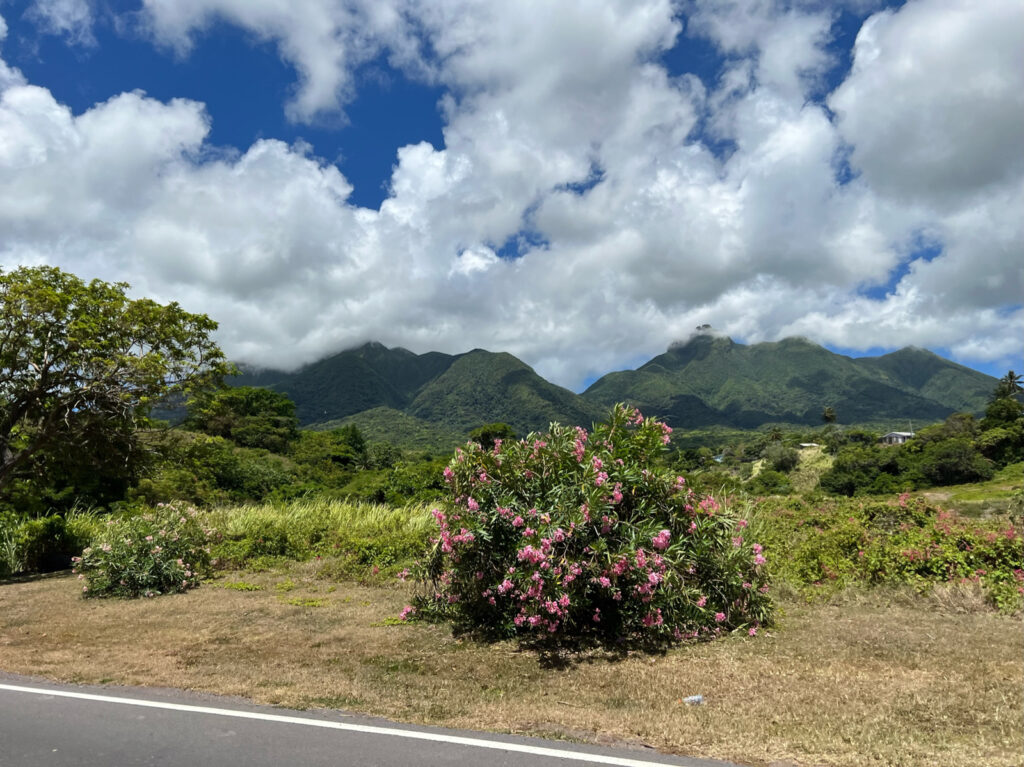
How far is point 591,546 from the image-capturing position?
684cm

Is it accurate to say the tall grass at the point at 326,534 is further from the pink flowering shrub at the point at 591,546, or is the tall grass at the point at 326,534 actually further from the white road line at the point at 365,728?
the white road line at the point at 365,728

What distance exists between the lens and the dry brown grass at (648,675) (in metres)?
4.43

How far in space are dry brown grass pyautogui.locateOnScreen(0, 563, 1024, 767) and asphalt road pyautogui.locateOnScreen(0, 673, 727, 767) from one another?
0.30 meters

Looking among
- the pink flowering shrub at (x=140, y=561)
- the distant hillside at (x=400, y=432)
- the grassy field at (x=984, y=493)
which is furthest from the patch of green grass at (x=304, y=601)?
the distant hillside at (x=400, y=432)

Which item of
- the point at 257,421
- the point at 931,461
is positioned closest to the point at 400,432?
the point at 257,421

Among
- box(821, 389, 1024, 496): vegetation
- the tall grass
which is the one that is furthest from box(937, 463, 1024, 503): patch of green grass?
the tall grass

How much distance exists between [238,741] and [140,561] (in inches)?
324

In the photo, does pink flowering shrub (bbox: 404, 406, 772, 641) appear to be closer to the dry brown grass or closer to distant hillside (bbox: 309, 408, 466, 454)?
the dry brown grass

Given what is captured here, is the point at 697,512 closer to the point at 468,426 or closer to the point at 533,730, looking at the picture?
the point at 533,730

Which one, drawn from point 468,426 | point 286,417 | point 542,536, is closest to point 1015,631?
point 542,536

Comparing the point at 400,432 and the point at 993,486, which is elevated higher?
the point at 400,432

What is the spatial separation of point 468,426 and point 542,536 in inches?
7073

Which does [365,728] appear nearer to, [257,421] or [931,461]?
[257,421]

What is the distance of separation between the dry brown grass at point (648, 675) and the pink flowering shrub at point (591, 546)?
1.76 feet
